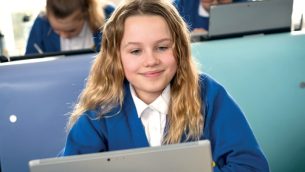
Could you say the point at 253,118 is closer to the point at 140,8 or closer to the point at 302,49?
the point at 302,49

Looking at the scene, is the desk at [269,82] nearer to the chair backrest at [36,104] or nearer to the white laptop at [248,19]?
the white laptop at [248,19]

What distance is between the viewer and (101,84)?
1331mm

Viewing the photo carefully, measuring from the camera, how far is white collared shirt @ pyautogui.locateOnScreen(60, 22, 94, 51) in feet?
7.38

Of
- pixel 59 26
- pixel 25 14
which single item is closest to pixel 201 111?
pixel 59 26

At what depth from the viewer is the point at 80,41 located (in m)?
2.26

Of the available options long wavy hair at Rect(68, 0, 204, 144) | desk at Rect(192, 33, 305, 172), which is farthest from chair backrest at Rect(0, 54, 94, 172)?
desk at Rect(192, 33, 305, 172)

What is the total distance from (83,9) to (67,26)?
0.12m

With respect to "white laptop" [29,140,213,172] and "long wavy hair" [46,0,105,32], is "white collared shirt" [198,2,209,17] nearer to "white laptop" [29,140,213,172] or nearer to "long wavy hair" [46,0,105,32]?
"long wavy hair" [46,0,105,32]

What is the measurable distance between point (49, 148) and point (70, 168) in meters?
0.79

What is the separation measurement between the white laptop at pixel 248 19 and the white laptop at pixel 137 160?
0.90 metres

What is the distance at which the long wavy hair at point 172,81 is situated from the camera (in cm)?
123

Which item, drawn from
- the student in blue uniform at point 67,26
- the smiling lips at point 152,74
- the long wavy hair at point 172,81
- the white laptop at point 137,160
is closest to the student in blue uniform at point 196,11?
the student in blue uniform at point 67,26

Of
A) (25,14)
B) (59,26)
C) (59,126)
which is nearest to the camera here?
(59,126)

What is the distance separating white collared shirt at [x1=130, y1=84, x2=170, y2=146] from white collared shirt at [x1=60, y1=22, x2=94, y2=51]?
3.37ft
